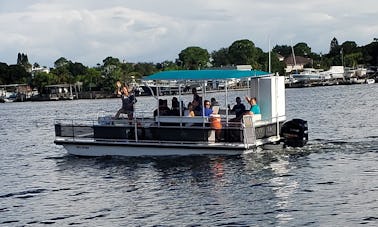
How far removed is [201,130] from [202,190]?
6021 mm

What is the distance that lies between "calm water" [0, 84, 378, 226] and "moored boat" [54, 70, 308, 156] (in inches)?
20.7

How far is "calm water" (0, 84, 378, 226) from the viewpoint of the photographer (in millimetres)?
19516

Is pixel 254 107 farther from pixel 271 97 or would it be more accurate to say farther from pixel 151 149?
pixel 151 149

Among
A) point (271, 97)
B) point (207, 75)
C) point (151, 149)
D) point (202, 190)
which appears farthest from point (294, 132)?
point (202, 190)

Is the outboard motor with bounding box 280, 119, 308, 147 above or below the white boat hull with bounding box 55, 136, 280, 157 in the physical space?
above

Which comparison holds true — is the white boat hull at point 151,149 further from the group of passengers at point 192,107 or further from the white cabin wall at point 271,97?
the group of passengers at point 192,107

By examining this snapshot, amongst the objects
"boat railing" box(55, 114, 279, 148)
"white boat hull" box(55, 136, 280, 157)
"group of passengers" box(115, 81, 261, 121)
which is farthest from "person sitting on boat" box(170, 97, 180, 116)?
"white boat hull" box(55, 136, 280, 157)

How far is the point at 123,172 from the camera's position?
91.4ft

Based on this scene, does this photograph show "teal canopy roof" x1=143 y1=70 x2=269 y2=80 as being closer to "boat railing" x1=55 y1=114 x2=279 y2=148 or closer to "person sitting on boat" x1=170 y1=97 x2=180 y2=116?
"person sitting on boat" x1=170 y1=97 x2=180 y2=116

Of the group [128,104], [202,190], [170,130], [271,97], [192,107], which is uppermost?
[271,97]

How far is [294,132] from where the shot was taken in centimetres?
3017

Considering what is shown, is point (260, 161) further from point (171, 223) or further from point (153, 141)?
point (171, 223)

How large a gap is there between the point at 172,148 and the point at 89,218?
9805mm

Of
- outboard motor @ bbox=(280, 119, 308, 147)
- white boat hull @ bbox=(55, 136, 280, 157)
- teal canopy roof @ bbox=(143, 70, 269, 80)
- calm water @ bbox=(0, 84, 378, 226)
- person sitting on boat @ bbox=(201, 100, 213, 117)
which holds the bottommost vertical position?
calm water @ bbox=(0, 84, 378, 226)
